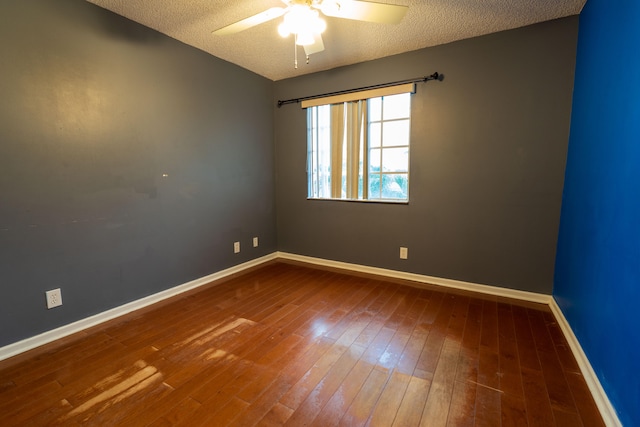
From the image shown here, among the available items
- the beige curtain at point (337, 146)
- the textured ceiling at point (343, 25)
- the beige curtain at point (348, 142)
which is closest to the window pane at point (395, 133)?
the beige curtain at point (348, 142)

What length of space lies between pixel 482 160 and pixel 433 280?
51.6 inches

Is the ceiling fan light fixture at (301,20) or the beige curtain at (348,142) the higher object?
the ceiling fan light fixture at (301,20)

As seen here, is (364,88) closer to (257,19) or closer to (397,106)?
(397,106)

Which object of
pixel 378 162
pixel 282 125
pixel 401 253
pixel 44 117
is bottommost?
pixel 401 253

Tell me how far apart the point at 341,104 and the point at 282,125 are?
0.91m

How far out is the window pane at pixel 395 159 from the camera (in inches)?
123

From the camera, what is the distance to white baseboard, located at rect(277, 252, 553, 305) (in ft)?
8.58

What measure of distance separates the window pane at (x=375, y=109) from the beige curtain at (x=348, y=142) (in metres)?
0.07

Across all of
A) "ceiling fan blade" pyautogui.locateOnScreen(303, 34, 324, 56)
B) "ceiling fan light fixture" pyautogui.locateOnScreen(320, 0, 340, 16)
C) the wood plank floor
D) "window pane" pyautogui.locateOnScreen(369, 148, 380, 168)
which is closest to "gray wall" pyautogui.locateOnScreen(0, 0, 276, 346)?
the wood plank floor

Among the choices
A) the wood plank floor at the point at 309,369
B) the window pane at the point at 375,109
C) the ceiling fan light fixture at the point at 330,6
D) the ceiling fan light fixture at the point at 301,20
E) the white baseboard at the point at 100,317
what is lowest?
the wood plank floor at the point at 309,369

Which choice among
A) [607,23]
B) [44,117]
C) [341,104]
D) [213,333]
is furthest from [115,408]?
[607,23]

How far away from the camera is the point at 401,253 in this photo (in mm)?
3193

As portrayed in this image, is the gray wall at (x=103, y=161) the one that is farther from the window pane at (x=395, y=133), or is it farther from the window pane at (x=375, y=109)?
the window pane at (x=395, y=133)

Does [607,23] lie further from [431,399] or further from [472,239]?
[431,399]
